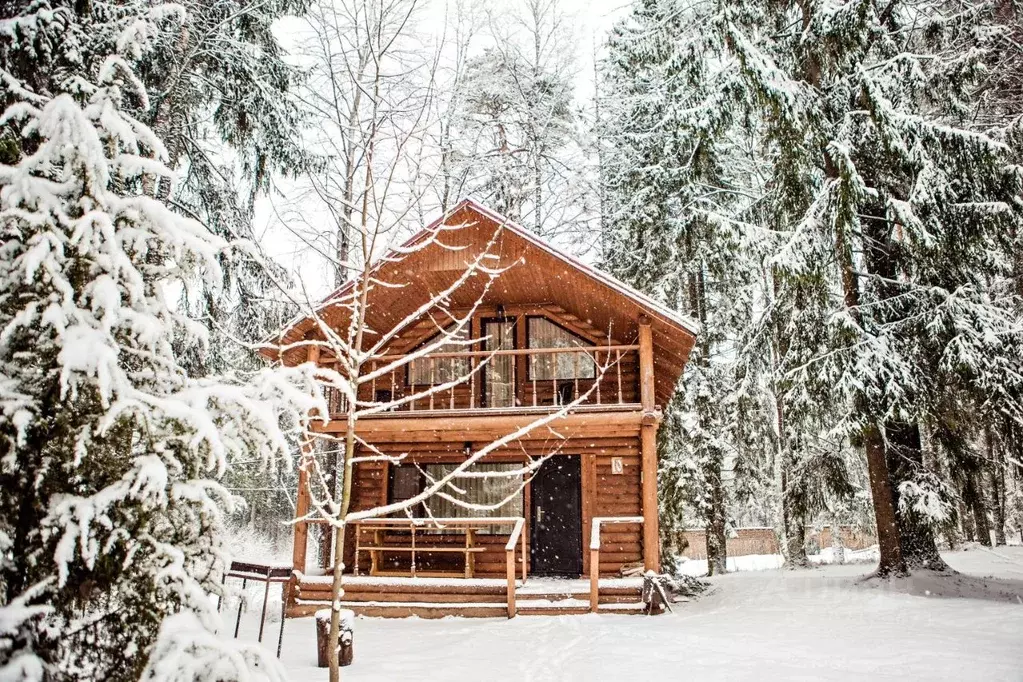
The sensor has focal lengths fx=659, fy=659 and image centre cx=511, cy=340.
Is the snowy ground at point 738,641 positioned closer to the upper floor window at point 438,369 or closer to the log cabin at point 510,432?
the log cabin at point 510,432

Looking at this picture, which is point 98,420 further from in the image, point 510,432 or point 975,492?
point 975,492

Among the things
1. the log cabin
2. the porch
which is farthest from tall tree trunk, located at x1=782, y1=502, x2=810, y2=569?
the porch

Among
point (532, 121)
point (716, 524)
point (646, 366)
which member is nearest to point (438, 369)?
point (646, 366)

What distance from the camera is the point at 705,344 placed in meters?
18.2

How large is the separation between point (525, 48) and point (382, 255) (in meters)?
20.4

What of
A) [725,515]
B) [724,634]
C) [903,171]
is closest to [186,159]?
[724,634]

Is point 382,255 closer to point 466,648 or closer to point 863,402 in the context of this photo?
point 466,648

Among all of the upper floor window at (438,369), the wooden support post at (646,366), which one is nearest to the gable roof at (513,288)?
the wooden support post at (646,366)

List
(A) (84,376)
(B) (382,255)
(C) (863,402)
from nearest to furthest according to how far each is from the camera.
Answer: (A) (84,376), (B) (382,255), (C) (863,402)

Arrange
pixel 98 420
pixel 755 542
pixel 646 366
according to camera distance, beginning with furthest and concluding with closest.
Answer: pixel 755 542 → pixel 646 366 → pixel 98 420

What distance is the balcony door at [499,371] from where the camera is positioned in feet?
44.3

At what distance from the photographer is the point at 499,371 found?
45.0 feet

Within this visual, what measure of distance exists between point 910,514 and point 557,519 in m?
6.19

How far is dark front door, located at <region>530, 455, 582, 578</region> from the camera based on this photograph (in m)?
12.7
